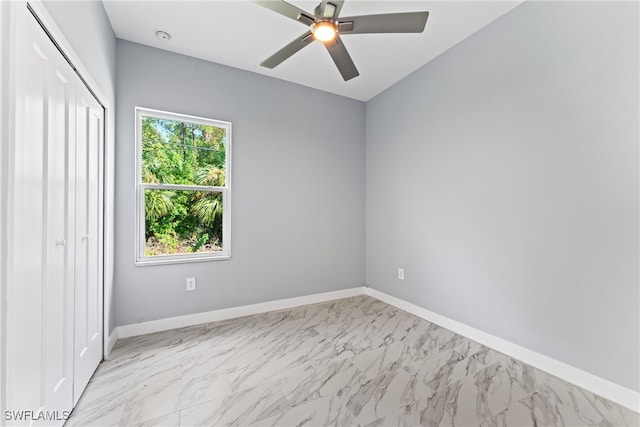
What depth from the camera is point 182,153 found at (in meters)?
2.81

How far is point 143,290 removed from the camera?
102 inches

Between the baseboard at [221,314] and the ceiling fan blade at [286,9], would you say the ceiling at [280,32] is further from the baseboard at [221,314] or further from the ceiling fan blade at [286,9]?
the baseboard at [221,314]

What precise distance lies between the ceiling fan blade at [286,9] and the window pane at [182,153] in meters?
1.59

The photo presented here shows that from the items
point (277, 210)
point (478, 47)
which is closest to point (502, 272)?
point (478, 47)

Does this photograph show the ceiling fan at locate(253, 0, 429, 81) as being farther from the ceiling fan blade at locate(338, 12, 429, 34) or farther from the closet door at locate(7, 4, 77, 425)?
the closet door at locate(7, 4, 77, 425)

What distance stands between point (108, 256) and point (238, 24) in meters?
2.22

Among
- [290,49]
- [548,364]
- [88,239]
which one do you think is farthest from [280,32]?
[548,364]

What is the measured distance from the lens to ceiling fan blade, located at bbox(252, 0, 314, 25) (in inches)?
61.9

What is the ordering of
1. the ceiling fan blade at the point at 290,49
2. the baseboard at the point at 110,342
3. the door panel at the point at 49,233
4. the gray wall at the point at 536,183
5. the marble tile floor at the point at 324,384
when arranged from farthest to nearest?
1. the baseboard at the point at 110,342
2. the ceiling fan blade at the point at 290,49
3. the gray wall at the point at 536,183
4. the marble tile floor at the point at 324,384
5. the door panel at the point at 49,233

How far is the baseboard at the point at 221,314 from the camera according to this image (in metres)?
2.54

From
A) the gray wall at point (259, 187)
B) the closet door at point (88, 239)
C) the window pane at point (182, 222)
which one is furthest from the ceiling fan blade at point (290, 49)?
the window pane at point (182, 222)

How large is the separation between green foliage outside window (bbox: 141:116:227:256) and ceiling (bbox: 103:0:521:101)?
0.76m

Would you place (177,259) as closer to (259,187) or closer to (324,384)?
(259,187)

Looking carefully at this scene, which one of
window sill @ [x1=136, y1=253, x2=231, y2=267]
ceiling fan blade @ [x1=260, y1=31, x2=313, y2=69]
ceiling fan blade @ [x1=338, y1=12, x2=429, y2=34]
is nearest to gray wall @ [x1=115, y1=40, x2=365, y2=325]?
window sill @ [x1=136, y1=253, x2=231, y2=267]
